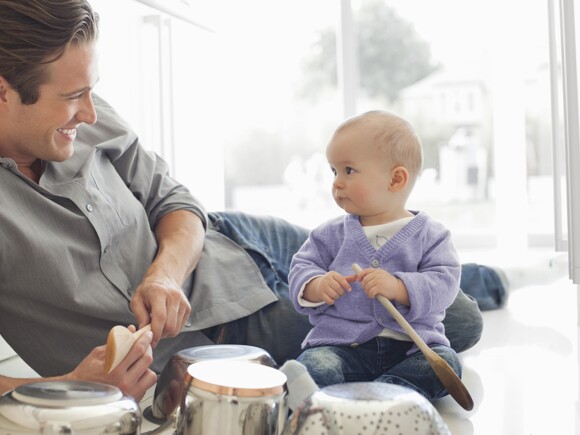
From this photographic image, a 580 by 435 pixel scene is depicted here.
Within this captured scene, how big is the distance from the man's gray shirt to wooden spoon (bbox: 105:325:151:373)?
213mm

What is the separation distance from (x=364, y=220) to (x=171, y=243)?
37 cm

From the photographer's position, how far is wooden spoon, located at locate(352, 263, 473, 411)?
1213 mm

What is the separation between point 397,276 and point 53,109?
633mm

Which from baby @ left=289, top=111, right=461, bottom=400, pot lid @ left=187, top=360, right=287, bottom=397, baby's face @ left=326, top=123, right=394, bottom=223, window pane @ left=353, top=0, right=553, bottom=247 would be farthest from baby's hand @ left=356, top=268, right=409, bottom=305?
window pane @ left=353, top=0, right=553, bottom=247

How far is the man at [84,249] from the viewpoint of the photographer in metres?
1.27

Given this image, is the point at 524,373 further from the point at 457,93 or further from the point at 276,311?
the point at 457,93

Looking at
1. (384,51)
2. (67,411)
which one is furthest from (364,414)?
(384,51)

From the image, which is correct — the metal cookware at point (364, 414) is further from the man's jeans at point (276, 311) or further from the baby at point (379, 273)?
the man's jeans at point (276, 311)

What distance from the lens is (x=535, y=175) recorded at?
3705 millimetres

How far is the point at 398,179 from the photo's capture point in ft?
4.50

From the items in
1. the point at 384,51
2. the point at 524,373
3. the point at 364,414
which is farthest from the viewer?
the point at 384,51

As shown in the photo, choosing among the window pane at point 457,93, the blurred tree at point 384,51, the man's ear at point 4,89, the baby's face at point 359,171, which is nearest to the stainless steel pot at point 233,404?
the baby's face at point 359,171

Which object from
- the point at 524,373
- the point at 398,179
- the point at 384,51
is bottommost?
the point at 524,373

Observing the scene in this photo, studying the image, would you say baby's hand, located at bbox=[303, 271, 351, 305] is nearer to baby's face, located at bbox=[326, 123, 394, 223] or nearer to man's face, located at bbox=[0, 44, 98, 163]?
baby's face, located at bbox=[326, 123, 394, 223]
